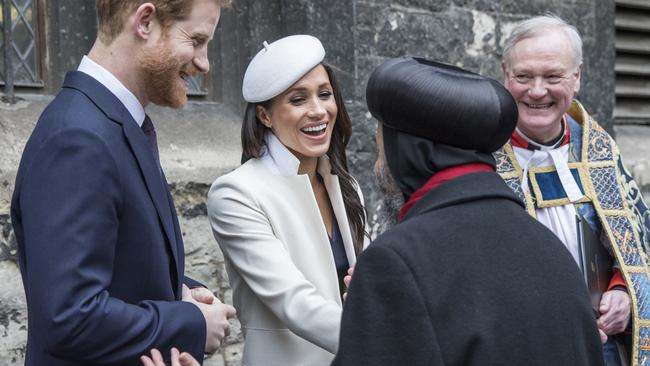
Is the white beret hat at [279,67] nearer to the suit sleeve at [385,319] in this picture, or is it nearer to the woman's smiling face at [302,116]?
the woman's smiling face at [302,116]

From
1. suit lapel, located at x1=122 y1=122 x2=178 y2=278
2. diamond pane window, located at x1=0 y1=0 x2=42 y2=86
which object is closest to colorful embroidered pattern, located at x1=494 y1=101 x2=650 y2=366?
suit lapel, located at x1=122 y1=122 x2=178 y2=278

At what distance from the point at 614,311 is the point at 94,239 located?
191cm

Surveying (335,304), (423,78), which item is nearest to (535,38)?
(335,304)

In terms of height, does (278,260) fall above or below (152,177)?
below

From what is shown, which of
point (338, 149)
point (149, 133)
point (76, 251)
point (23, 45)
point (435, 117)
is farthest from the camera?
point (23, 45)

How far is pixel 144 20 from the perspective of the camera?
2.63 metres

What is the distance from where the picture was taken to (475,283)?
82.2 inches

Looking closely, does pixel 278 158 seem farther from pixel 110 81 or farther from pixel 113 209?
pixel 113 209

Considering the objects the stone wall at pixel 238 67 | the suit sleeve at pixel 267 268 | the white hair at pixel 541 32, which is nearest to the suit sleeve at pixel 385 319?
the suit sleeve at pixel 267 268

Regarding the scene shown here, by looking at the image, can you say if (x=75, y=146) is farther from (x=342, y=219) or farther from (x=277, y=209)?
(x=342, y=219)

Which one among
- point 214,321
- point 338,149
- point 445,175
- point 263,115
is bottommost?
point 214,321

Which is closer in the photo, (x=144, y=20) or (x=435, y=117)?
(x=435, y=117)

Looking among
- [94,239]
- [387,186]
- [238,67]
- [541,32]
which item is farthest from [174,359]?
[238,67]

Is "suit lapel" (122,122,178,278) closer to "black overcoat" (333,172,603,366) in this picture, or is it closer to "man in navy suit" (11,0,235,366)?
"man in navy suit" (11,0,235,366)
